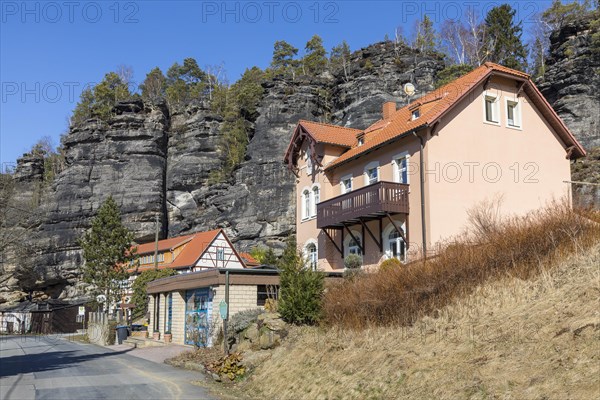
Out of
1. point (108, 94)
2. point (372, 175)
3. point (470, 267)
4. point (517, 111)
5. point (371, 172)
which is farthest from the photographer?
point (108, 94)

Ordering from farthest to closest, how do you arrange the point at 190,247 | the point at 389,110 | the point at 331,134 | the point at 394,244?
the point at 190,247 → the point at 389,110 → the point at 331,134 → the point at 394,244

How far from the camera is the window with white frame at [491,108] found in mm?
26516

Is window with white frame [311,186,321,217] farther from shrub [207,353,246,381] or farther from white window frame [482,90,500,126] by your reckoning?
shrub [207,353,246,381]

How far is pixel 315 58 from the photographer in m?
80.9

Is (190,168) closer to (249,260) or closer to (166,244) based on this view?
(166,244)

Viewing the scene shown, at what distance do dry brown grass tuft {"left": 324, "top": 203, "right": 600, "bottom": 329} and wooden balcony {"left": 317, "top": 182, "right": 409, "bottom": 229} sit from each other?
8.64 metres

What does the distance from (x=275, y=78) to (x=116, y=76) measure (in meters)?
30.4

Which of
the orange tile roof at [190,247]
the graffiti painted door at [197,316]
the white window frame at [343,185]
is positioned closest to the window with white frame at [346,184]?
the white window frame at [343,185]

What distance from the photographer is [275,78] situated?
72.2 m

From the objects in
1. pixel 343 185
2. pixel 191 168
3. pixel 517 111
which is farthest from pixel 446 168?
pixel 191 168

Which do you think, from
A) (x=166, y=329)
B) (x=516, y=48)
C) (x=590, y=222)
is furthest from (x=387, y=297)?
(x=516, y=48)

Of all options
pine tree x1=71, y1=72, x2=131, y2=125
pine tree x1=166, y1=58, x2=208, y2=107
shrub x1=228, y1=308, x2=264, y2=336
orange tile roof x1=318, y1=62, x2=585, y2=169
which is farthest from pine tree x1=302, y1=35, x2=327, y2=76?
shrub x1=228, y1=308, x2=264, y2=336

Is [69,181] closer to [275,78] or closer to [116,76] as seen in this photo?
[116,76]

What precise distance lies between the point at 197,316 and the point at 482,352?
16.6 m
